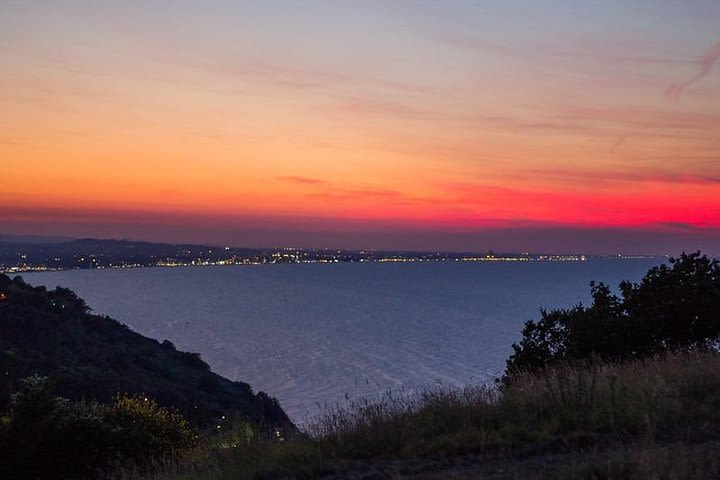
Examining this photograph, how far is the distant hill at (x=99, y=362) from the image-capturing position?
35.4 meters

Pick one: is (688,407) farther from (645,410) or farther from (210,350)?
(210,350)

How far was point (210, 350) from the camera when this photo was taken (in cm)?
8975

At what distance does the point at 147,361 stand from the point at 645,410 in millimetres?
49621

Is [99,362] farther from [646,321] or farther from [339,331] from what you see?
[339,331]

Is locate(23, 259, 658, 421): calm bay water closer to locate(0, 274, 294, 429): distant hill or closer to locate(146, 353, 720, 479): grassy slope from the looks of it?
locate(0, 274, 294, 429): distant hill

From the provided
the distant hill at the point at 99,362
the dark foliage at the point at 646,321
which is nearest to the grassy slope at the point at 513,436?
the dark foliage at the point at 646,321

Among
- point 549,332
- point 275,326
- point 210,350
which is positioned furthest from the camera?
point 275,326

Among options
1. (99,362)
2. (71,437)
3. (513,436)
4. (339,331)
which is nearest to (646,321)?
(513,436)

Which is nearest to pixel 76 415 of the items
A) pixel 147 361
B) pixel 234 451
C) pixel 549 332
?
pixel 234 451

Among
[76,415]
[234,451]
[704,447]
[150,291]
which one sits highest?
[704,447]

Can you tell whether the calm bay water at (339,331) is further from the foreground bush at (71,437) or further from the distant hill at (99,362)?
the foreground bush at (71,437)

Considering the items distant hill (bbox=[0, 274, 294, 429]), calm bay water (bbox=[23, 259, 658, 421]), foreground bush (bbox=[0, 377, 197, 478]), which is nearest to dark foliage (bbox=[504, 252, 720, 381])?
foreground bush (bbox=[0, 377, 197, 478])

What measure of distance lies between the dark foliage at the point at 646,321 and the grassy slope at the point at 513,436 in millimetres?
8954

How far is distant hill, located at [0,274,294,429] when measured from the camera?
116 feet
